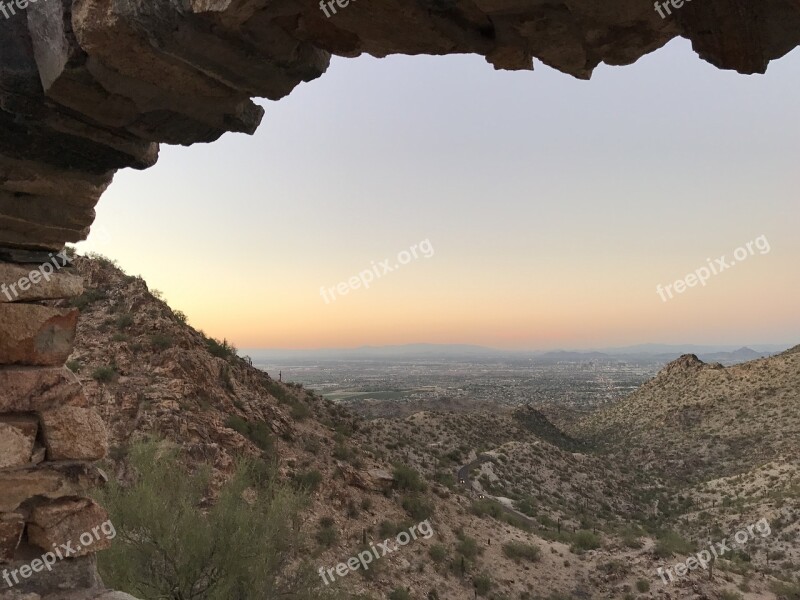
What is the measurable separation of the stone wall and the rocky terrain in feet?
21.5

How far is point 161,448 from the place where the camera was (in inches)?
496

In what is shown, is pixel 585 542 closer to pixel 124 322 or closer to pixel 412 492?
pixel 412 492

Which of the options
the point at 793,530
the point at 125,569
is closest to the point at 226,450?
the point at 125,569

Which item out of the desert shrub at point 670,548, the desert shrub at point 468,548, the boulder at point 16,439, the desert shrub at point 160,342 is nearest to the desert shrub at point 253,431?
the desert shrub at point 160,342

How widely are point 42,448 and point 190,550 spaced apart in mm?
4485

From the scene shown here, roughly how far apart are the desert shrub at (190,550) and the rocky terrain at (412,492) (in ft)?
6.43

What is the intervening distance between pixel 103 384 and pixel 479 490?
22385 mm

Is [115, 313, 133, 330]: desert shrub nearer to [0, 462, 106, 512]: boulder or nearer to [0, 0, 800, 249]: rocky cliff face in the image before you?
[0, 462, 106, 512]: boulder

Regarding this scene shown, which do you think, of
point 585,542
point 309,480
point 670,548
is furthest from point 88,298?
point 670,548

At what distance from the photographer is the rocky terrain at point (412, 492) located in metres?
14.7

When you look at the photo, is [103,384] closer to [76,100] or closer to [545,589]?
[76,100]

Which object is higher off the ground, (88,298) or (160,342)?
(88,298)

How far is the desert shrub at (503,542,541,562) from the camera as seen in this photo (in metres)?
17.8

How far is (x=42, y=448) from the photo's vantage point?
203 inches
